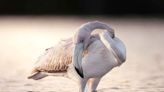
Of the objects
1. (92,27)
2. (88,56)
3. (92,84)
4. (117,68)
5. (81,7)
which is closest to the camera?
(88,56)

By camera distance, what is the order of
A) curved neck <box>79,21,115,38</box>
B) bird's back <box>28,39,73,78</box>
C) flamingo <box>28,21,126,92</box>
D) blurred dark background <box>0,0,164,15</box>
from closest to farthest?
flamingo <box>28,21,126,92</box>
curved neck <box>79,21,115,38</box>
bird's back <box>28,39,73,78</box>
blurred dark background <box>0,0,164,15</box>

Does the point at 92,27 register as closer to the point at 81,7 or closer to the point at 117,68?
the point at 117,68

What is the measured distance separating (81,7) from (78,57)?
2742 cm

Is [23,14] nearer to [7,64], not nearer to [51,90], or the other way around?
[7,64]

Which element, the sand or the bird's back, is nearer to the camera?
the bird's back

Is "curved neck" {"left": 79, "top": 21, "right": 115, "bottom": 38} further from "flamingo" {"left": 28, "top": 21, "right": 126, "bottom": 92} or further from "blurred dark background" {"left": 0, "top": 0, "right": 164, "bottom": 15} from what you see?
"blurred dark background" {"left": 0, "top": 0, "right": 164, "bottom": 15}

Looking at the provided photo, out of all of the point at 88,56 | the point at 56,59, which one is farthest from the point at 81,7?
the point at 88,56

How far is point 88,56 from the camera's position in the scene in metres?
8.97

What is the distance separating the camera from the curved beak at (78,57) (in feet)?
27.5

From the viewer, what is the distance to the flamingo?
879 centimetres

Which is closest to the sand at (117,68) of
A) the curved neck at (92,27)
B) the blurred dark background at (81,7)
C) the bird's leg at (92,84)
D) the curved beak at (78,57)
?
the bird's leg at (92,84)

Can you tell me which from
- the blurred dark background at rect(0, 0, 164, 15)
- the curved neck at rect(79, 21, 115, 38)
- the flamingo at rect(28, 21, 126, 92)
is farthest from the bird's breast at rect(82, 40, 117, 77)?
the blurred dark background at rect(0, 0, 164, 15)

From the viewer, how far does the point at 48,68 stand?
9.63m

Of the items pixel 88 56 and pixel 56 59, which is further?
pixel 56 59
